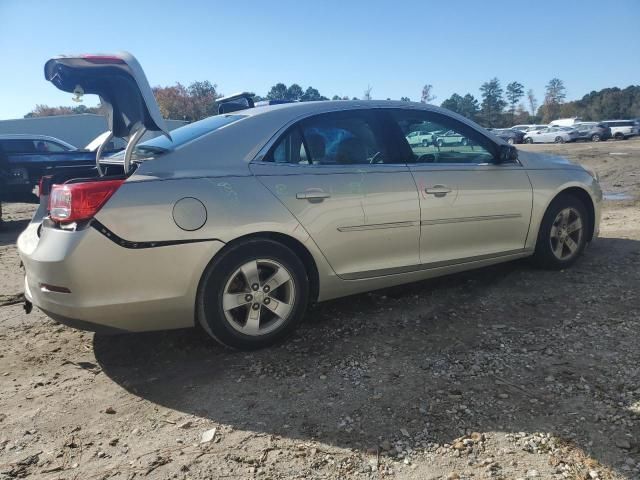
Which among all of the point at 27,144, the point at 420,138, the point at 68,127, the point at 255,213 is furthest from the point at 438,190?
the point at 68,127

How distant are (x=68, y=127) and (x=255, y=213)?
37.5 m

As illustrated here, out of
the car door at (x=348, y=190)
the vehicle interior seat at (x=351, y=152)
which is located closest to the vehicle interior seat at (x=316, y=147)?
the car door at (x=348, y=190)

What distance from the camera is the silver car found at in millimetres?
2822

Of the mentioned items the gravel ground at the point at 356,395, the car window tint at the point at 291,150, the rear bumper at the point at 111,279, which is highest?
the car window tint at the point at 291,150

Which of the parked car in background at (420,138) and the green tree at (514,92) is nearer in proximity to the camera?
the parked car in background at (420,138)

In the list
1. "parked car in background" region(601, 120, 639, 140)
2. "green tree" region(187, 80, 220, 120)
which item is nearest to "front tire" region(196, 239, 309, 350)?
"parked car in background" region(601, 120, 639, 140)

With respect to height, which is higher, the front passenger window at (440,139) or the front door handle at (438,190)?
the front passenger window at (440,139)

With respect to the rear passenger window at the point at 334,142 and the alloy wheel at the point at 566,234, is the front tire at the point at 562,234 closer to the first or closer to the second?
the alloy wheel at the point at 566,234

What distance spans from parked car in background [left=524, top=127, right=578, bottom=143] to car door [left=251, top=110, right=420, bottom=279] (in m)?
41.0

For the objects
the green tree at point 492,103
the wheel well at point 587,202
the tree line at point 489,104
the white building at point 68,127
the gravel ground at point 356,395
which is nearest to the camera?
the gravel ground at point 356,395

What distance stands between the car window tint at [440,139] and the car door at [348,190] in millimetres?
235

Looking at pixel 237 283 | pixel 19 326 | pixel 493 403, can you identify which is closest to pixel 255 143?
pixel 237 283

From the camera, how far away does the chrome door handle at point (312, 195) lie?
10.8 ft

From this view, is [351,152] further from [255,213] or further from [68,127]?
[68,127]
